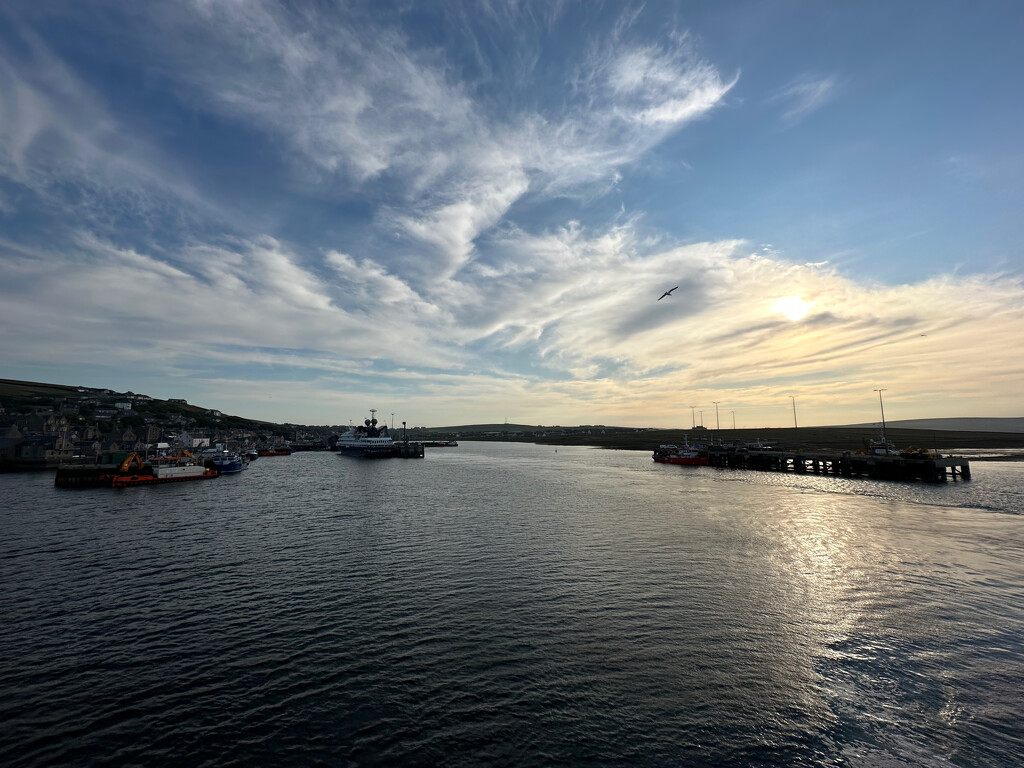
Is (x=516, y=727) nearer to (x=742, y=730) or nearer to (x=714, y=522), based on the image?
(x=742, y=730)

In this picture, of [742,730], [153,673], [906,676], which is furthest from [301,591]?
[906,676]

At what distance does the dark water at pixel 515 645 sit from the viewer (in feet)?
45.8

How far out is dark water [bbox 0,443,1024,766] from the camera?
1396cm

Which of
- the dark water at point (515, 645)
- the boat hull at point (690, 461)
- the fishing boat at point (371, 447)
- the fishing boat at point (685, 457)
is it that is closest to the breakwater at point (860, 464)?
the boat hull at point (690, 461)

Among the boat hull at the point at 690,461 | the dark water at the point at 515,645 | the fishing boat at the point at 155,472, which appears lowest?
the dark water at the point at 515,645

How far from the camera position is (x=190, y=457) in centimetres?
9981

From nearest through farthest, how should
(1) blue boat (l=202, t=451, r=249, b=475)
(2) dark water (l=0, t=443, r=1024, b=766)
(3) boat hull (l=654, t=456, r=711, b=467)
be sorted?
1. (2) dark water (l=0, t=443, r=1024, b=766)
2. (1) blue boat (l=202, t=451, r=249, b=475)
3. (3) boat hull (l=654, t=456, r=711, b=467)

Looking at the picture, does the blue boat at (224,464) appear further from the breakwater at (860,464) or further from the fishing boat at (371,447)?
the breakwater at (860,464)

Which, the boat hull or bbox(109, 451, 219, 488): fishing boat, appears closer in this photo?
bbox(109, 451, 219, 488): fishing boat

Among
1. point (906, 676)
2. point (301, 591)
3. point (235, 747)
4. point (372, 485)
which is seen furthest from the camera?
point (372, 485)

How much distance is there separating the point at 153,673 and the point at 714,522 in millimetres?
46995

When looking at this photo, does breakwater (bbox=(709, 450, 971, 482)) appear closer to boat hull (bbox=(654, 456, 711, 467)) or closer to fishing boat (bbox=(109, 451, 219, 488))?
boat hull (bbox=(654, 456, 711, 467))

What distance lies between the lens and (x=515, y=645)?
65.8 feet

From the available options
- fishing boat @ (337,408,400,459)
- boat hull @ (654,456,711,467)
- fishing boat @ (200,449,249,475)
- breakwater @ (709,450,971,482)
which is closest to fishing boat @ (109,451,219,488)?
fishing boat @ (200,449,249,475)
